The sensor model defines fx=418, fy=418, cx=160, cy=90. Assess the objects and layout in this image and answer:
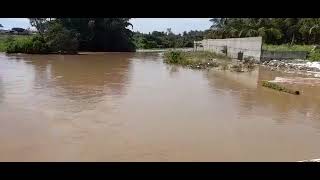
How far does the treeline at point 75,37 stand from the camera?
129ft

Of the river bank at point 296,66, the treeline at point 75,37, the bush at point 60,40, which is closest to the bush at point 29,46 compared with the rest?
the treeline at point 75,37

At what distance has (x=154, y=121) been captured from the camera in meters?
11.4

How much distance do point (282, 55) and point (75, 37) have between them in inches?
874

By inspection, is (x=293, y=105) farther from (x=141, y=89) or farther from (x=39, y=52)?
(x=39, y=52)

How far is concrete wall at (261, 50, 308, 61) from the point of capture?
27.8m

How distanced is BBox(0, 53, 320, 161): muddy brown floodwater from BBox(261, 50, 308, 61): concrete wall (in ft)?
30.3

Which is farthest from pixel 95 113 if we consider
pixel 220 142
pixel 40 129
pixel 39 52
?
pixel 39 52

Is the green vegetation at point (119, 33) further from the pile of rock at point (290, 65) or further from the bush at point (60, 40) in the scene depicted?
the pile of rock at point (290, 65)

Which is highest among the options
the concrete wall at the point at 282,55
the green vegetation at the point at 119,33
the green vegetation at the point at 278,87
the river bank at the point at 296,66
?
the green vegetation at the point at 119,33

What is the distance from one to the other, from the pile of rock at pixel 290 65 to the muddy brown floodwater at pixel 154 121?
6141 millimetres

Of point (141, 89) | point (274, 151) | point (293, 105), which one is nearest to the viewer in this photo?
point (274, 151)
